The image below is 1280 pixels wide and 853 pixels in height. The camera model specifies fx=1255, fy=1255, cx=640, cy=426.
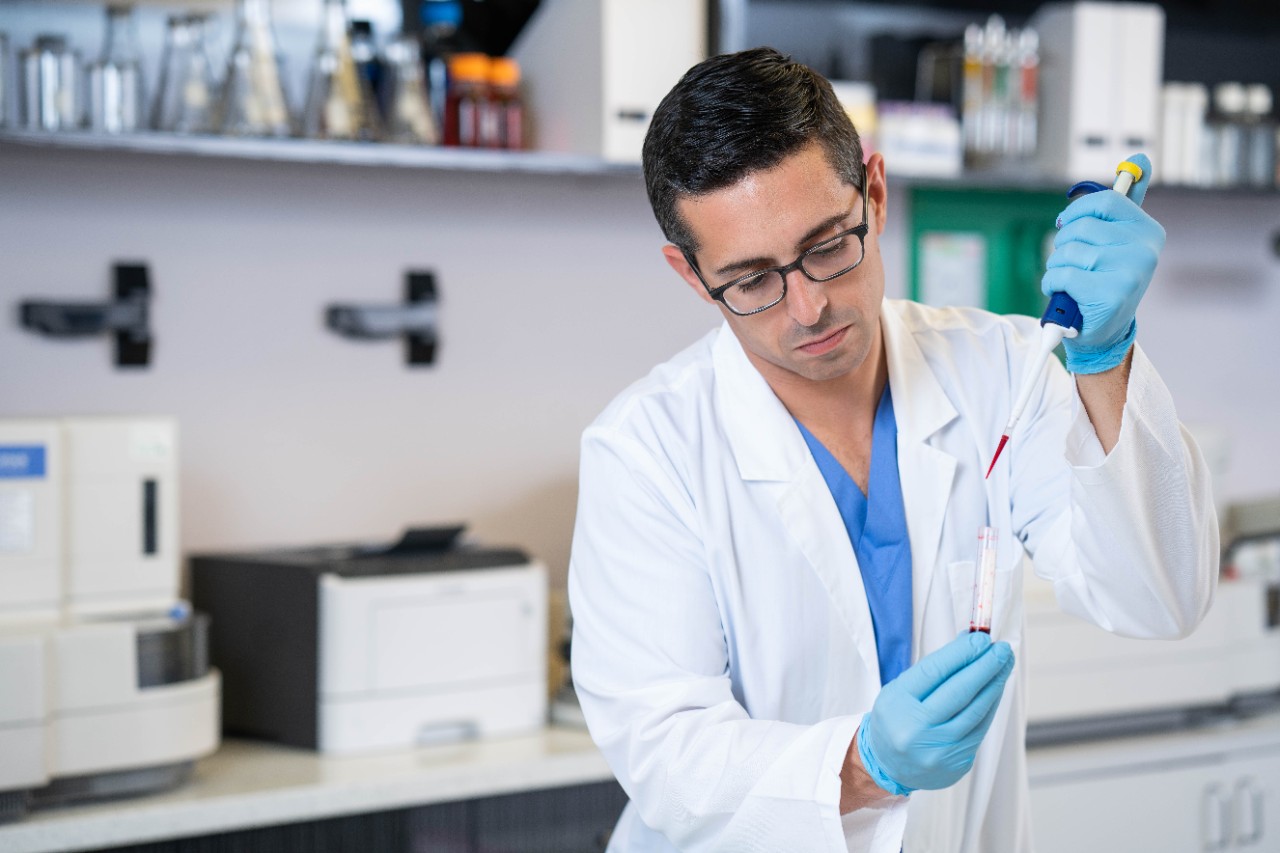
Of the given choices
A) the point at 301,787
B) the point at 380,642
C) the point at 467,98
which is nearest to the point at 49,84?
the point at 467,98

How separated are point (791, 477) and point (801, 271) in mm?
243

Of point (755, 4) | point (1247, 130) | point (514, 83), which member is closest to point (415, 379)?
point (514, 83)

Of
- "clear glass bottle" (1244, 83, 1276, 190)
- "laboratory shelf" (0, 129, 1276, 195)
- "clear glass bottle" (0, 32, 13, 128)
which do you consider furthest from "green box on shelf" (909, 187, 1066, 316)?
"clear glass bottle" (0, 32, 13, 128)

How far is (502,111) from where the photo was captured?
2434 mm

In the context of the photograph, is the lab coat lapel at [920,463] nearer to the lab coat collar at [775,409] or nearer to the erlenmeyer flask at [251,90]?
the lab coat collar at [775,409]

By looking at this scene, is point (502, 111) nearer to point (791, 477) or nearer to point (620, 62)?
point (620, 62)

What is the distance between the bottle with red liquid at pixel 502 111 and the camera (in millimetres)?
2424

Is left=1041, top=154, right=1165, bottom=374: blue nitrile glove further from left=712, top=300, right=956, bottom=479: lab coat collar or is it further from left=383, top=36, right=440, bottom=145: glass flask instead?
left=383, top=36, right=440, bottom=145: glass flask

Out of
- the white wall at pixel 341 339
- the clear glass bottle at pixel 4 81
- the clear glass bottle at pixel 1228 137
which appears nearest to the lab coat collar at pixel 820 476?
the white wall at pixel 341 339

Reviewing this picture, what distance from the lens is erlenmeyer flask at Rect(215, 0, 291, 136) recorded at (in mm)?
2207

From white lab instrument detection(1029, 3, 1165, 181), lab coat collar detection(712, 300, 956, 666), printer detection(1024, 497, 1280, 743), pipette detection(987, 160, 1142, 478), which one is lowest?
printer detection(1024, 497, 1280, 743)

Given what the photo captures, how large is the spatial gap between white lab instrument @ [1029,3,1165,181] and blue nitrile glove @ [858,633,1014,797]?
6.30 feet

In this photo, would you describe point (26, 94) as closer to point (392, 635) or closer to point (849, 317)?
point (392, 635)

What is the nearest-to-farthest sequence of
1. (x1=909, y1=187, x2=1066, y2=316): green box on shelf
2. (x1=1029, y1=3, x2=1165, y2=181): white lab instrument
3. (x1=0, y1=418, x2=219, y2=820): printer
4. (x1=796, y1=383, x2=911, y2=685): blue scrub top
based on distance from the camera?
(x1=796, y1=383, x2=911, y2=685): blue scrub top → (x1=0, y1=418, x2=219, y2=820): printer → (x1=1029, y1=3, x2=1165, y2=181): white lab instrument → (x1=909, y1=187, x2=1066, y2=316): green box on shelf
